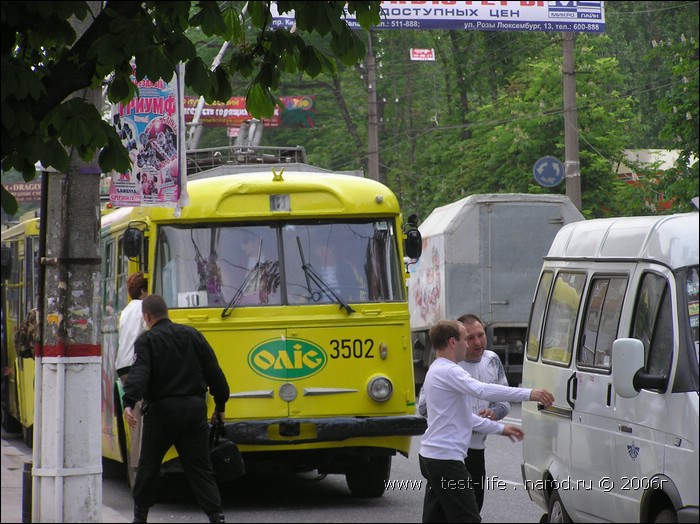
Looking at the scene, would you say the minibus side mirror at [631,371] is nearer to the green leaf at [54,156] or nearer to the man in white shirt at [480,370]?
the man in white shirt at [480,370]

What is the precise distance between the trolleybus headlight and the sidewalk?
2.29 metres

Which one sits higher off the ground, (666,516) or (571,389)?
(571,389)

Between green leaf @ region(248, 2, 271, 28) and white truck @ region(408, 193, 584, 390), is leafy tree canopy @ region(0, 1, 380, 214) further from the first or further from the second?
white truck @ region(408, 193, 584, 390)

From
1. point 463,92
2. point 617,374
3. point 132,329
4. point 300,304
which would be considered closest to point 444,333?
point 617,374

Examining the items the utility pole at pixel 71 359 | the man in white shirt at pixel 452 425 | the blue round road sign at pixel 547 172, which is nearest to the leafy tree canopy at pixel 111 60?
the utility pole at pixel 71 359

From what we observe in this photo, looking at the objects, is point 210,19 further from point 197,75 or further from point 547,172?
point 547,172

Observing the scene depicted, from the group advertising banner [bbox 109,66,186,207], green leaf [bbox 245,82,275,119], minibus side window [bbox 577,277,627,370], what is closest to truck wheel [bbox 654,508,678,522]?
minibus side window [bbox 577,277,627,370]

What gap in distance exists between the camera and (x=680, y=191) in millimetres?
19406

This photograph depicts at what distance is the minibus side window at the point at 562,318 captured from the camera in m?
9.30

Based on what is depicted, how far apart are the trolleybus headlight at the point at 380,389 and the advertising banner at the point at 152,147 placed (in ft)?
7.99

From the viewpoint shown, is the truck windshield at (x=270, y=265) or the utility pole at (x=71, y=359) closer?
the utility pole at (x=71, y=359)

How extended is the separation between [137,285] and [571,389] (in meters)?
4.38

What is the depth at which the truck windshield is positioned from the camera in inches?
465

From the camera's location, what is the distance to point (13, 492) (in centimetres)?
1205
